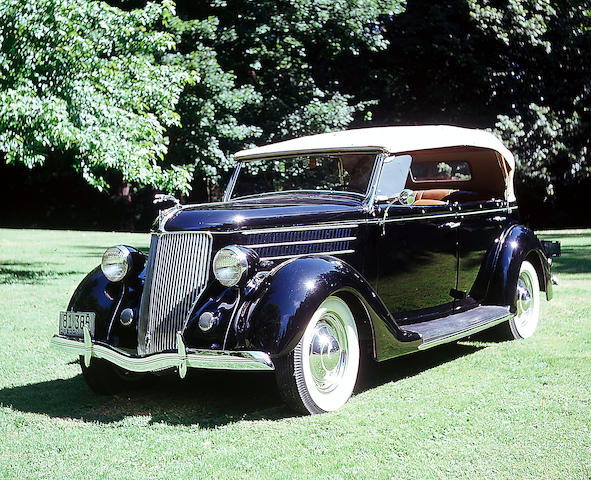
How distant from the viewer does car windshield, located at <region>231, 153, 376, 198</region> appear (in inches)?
242

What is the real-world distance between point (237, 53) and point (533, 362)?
14.8 m

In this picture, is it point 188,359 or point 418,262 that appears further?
point 418,262

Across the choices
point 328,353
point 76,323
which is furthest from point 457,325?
point 76,323

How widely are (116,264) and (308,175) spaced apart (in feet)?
7.48

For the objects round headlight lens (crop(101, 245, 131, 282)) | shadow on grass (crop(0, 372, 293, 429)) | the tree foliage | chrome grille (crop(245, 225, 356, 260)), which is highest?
the tree foliage

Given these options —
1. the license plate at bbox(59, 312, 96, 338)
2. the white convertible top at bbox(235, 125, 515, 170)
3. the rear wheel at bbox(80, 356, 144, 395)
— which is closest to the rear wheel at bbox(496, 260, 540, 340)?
the white convertible top at bbox(235, 125, 515, 170)

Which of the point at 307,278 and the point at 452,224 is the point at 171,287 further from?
the point at 452,224

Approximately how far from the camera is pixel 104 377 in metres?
5.51

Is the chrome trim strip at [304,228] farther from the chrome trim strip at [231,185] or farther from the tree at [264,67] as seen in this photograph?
the tree at [264,67]

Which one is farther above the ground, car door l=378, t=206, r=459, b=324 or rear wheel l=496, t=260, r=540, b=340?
car door l=378, t=206, r=459, b=324

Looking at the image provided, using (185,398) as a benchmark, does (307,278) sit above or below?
above

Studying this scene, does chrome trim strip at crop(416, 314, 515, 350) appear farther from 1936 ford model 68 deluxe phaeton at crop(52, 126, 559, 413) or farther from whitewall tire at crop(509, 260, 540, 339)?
whitewall tire at crop(509, 260, 540, 339)

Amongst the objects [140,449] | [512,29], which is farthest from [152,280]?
[512,29]

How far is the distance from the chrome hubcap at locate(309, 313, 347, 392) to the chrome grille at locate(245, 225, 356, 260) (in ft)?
1.96
